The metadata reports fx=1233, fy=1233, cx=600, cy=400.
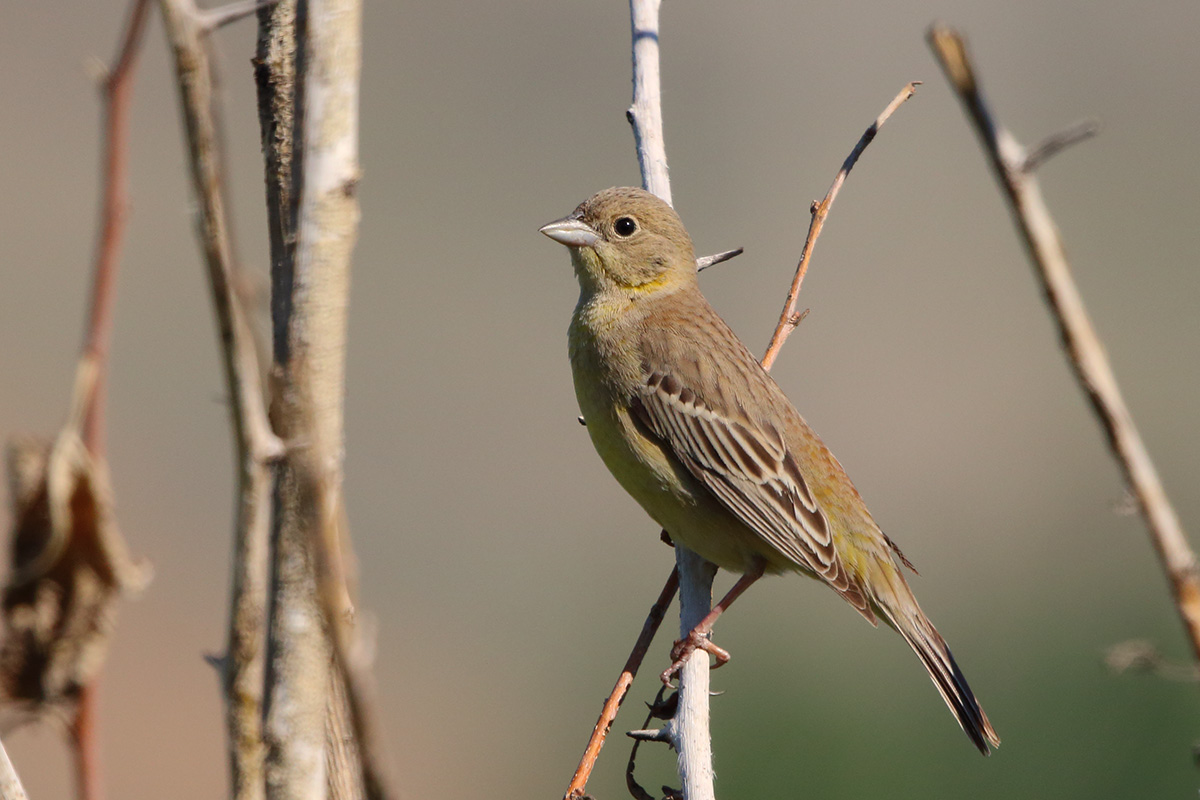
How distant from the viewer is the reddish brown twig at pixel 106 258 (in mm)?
1300

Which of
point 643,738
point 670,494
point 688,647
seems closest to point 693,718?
point 643,738

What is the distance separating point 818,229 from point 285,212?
115 inches

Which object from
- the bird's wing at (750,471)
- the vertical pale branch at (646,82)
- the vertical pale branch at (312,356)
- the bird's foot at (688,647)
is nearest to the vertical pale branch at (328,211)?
Result: the vertical pale branch at (312,356)

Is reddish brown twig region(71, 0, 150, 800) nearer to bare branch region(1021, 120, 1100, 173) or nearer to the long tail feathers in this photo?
bare branch region(1021, 120, 1100, 173)

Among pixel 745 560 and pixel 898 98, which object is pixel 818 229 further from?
pixel 745 560

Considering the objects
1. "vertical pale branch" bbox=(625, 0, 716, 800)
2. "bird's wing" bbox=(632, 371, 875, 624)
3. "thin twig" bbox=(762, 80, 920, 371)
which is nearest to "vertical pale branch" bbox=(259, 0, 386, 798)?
"vertical pale branch" bbox=(625, 0, 716, 800)

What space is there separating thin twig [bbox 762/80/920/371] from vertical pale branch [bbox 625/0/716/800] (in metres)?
0.73

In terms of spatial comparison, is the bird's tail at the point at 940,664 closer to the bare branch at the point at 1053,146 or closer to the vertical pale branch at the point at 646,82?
the vertical pale branch at the point at 646,82

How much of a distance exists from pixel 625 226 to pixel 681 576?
171cm

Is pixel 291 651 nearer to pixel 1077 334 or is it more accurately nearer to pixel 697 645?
pixel 1077 334

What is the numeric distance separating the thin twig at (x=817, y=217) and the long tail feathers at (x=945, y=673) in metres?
1.23

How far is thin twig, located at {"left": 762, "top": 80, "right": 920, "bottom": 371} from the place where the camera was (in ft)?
13.2

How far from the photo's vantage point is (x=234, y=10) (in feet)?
5.03

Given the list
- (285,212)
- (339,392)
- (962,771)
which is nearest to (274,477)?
(339,392)
